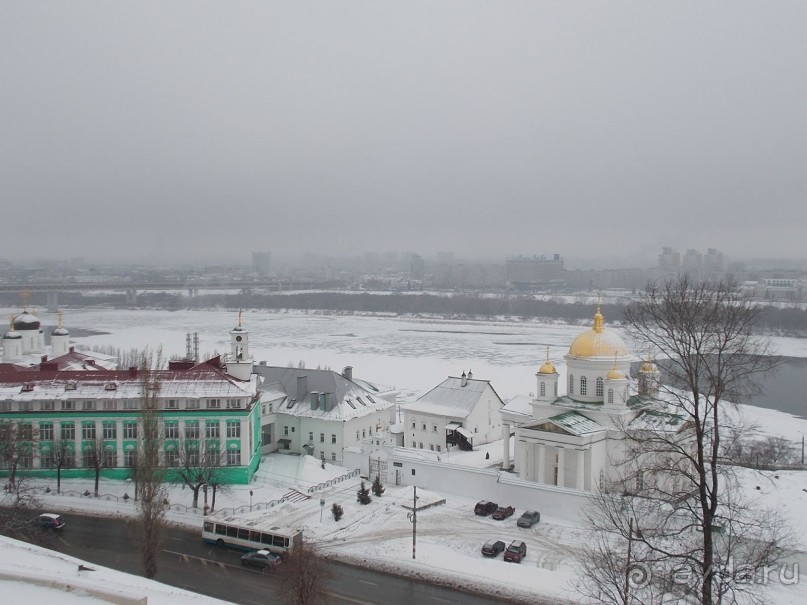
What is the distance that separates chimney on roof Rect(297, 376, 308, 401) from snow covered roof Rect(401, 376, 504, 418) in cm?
497

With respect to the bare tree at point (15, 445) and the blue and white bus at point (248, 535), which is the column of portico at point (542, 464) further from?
the bare tree at point (15, 445)

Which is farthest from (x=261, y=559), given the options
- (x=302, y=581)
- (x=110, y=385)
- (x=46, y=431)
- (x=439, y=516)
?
(x=46, y=431)

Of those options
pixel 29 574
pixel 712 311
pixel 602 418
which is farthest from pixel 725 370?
pixel 602 418

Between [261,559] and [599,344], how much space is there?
15.3 metres

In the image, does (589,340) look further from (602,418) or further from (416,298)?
(416,298)

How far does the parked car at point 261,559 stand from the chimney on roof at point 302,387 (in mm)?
14420

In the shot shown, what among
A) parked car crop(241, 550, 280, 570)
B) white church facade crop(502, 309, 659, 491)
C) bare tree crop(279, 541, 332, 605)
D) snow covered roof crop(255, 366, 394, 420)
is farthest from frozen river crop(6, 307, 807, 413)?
bare tree crop(279, 541, 332, 605)

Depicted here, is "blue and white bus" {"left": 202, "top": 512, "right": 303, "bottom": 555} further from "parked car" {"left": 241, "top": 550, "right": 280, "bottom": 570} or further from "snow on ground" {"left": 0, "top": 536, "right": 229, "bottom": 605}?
"snow on ground" {"left": 0, "top": 536, "right": 229, "bottom": 605}

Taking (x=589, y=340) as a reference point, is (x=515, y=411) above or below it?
below

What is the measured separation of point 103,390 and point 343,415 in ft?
33.2

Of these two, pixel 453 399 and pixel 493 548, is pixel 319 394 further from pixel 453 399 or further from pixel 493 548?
pixel 493 548

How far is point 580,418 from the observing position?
27.3 meters

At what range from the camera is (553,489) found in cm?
2461

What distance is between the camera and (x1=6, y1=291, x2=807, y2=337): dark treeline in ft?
397
